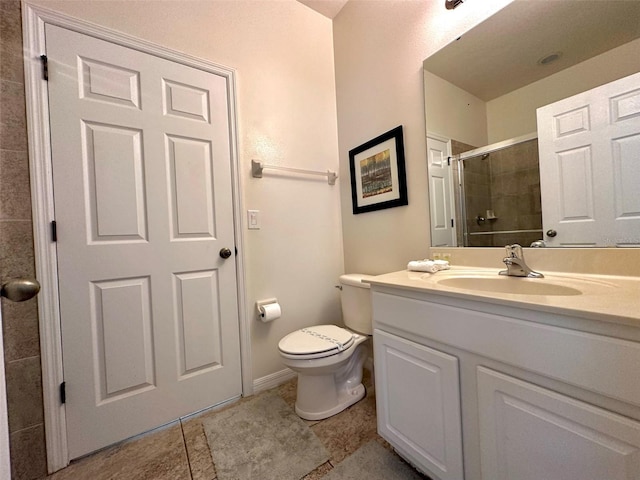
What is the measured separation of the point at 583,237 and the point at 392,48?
4.55 feet

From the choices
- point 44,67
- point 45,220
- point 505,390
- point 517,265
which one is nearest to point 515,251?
point 517,265

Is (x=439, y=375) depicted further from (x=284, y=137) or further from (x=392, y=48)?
(x=392, y=48)

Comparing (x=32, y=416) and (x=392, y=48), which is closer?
(x=32, y=416)

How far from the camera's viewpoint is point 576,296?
66cm

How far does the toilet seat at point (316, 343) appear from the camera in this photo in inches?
49.0

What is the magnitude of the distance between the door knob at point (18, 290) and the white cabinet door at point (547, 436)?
3.72 ft

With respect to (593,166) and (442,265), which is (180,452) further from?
(593,166)

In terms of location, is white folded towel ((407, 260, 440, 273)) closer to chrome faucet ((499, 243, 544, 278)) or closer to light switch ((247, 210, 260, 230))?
chrome faucet ((499, 243, 544, 278))

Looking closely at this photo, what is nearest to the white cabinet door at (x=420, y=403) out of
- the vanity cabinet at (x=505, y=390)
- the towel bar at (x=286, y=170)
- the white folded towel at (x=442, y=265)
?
the vanity cabinet at (x=505, y=390)

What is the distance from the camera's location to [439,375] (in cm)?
84

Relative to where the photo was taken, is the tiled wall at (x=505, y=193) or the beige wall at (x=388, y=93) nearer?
the tiled wall at (x=505, y=193)

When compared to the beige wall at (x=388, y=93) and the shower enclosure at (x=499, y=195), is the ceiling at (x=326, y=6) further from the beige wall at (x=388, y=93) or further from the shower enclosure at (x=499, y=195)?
the shower enclosure at (x=499, y=195)

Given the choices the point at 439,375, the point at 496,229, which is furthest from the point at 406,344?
the point at 496,229

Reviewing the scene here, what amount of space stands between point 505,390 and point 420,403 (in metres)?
0.31
